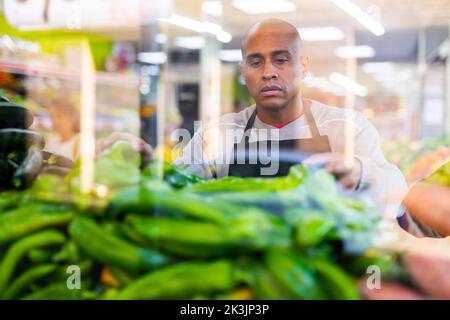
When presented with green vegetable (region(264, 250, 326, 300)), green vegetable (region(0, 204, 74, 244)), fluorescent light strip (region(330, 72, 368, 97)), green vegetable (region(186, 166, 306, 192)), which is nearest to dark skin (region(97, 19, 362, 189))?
fluorescent light strip (region(330, 72, 368, 97))

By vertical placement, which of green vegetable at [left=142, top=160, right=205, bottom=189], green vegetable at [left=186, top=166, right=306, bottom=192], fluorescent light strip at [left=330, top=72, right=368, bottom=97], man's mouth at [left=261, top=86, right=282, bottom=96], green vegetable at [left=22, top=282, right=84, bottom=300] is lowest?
green vegetable at [left=22, top=282, right=84, bottom=300]

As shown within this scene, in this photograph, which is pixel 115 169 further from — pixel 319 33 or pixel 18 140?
pixel 319 33

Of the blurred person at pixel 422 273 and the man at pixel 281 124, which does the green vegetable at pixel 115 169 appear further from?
the blurred person at pixel 422 273

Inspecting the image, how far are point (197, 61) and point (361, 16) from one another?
1.97 feet

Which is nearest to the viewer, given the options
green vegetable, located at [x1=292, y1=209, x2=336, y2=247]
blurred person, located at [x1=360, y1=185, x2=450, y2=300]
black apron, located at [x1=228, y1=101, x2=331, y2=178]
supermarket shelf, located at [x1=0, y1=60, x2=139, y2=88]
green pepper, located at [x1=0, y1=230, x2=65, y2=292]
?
green vegetable, located at [x1=292, y1=209, x2=336, y2=247]

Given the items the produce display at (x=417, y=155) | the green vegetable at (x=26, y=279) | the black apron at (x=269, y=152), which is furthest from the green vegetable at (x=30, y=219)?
the produce display at (x=417, y=155)

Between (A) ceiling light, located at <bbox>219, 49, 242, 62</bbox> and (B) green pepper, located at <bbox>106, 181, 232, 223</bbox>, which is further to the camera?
(A) ceiling light, located at <bbox>219, 49, 242, 62</bbox>

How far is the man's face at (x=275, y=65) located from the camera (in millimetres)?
2246

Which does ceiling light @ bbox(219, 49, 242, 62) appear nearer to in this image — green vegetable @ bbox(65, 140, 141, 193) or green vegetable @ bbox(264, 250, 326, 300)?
green vegetable @ bbox(65, 140, 141, 193)

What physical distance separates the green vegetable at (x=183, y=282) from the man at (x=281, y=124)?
43 cm

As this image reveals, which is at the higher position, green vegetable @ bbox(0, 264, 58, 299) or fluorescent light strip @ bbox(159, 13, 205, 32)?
fluorescent light strip @ bbox(159, 13, 205, 32)

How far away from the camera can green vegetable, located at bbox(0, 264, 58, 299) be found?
2104 mm

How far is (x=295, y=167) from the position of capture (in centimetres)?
214
